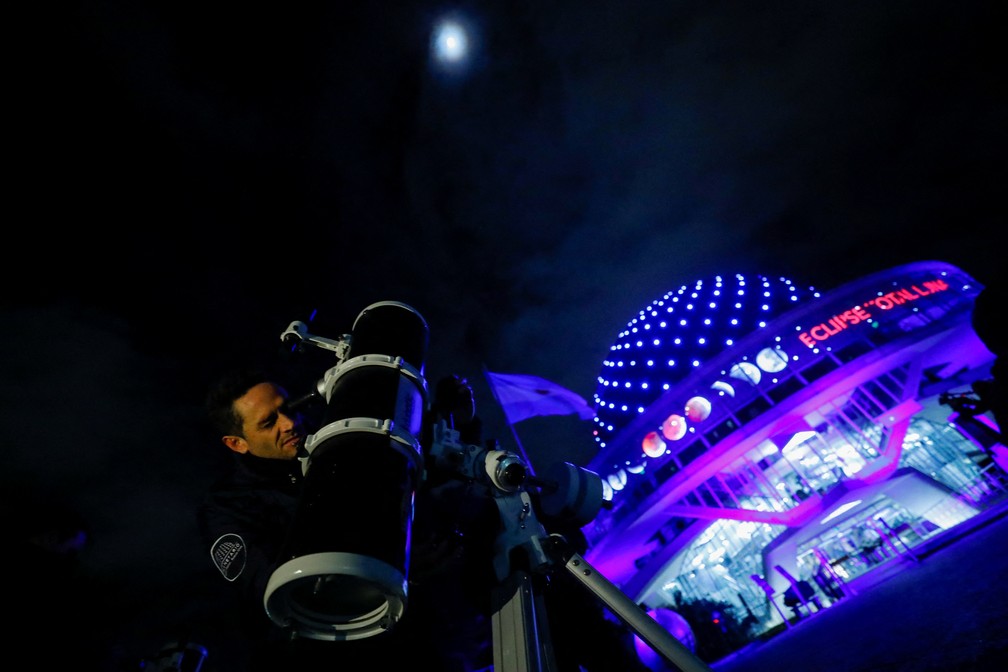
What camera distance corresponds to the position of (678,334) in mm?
30219

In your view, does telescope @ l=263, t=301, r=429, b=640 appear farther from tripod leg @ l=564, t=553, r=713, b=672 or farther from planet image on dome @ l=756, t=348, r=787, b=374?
planet image on dome @ l=756, t=348, r=787, b=374

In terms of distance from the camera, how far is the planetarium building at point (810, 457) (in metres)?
15.8

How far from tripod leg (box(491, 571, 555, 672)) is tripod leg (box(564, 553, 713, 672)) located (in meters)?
0.22

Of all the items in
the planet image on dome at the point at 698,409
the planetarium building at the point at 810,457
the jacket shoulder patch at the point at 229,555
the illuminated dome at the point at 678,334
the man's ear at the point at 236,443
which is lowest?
the jacket shoulder patch at the point at 229,555

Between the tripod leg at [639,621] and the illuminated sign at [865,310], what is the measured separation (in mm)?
22407

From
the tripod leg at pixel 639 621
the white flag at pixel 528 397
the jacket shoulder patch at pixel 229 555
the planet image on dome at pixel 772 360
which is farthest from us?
the planet image on dome at pixel 772 360

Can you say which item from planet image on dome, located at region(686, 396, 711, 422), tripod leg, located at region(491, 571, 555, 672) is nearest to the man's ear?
tripod leg, located at region(491, 571, 555, 672)

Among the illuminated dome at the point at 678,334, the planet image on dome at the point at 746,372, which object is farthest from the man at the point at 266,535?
the illuminated dome at the point at 678,334

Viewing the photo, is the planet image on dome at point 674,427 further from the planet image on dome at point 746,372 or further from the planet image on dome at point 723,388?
the planet image on dome at point 746,372

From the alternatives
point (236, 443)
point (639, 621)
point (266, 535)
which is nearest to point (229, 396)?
point (236, 443)

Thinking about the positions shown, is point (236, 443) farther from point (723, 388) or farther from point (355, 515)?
point (723, 388)

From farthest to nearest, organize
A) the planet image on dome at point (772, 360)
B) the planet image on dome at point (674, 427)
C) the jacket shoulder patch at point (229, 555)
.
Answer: the planet image on dome at point (674, 427) < the planet image on dome at point (772, 360) < the jacket shoulder patch at point (229, 555)

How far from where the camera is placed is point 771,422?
58.1 feet

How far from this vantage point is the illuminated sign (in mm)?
18531
